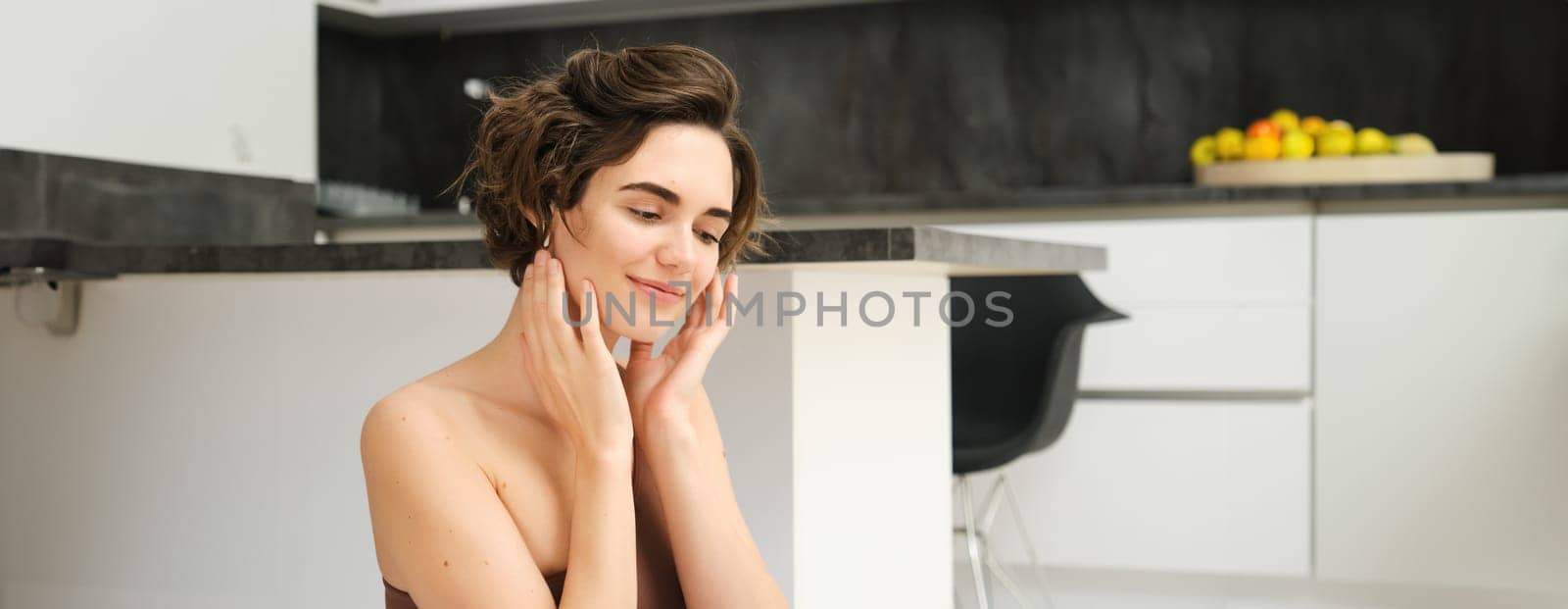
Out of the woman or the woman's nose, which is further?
the woman's nose

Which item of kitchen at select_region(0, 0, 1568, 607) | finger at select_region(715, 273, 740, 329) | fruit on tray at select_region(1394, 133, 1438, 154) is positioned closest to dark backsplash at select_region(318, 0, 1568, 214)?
kitchen at select_region(0, 0, 1568, 607)

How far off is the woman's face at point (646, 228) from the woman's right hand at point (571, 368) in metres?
0.02

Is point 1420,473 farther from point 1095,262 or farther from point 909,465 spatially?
point 909,465

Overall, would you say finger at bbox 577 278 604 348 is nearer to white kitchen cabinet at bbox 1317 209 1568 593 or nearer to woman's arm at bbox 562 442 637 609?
woman's arm at bbox 562 442 637 609

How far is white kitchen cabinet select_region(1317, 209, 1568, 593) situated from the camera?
3.16 metres

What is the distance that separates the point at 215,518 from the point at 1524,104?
3290 mm

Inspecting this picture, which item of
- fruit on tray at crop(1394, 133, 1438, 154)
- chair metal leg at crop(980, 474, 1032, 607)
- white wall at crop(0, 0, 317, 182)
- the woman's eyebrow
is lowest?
chair metal leg at crop(980, 474, 1032, 607)

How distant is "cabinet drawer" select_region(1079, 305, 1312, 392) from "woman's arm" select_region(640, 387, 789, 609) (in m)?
2.21

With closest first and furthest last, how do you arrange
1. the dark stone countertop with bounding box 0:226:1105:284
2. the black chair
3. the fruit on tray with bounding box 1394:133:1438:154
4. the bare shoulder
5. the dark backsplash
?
the bare shoulder < the dark stone countertop with bounding box 0:226:1105:284 < the black chair < the fruit on tray with bounding box 1394:133:1438:154 < the dark backsplash

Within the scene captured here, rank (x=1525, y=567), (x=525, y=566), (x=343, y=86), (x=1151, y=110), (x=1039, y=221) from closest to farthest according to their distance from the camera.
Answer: (x=525, y=566) → (x=1525, y=567) → (x=1039, y=221) → (x=1151, y=110) → (x=343, y=86)

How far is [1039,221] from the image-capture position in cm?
348

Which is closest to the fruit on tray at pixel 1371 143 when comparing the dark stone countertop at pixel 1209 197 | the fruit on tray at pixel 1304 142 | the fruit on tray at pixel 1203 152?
the fruit on tray at pixel 1304 142

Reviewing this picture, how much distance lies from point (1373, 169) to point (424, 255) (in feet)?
8.02

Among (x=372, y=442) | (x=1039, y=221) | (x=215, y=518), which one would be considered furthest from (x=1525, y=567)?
(x=372, y=442)
